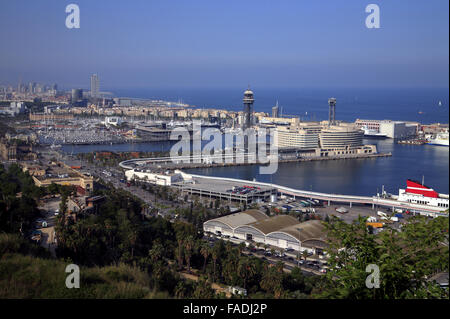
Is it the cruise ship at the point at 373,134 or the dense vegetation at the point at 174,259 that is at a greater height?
the cruise ship at the point at 373,134

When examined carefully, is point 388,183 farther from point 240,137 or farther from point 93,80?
point 93,80

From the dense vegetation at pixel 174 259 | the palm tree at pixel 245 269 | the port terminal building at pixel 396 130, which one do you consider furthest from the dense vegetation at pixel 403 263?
the port terminal building at pixel 396 130

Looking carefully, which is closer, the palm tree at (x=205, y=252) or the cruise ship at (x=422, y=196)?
the palm tree at (x=205, y=252)

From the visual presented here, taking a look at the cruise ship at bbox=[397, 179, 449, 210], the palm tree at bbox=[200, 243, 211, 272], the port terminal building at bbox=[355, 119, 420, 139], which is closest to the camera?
the palm tree at bbox=[200, 243, 211, 272]

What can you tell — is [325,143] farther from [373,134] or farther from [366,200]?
[366,200]

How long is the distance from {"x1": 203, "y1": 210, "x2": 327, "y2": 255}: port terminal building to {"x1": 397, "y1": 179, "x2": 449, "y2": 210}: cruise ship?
2.46 metres

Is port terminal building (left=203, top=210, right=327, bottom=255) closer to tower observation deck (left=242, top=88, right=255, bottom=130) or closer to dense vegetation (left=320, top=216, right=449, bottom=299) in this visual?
dense vegetation (left=320, top=216, right=449, bottom=299)

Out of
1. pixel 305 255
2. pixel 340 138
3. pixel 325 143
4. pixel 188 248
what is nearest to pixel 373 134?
pixel 340 138

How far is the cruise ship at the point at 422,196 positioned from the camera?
7.75 m

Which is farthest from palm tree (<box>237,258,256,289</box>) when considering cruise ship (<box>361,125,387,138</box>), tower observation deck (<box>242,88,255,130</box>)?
cruise ship (<box>361,125,387,138</box>)

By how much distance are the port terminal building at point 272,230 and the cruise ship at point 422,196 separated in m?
2.46

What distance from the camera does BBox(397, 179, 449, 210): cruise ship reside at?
775cm

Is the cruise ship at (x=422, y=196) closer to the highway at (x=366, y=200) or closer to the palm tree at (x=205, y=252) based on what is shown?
the highway at (x=366, y=200)
